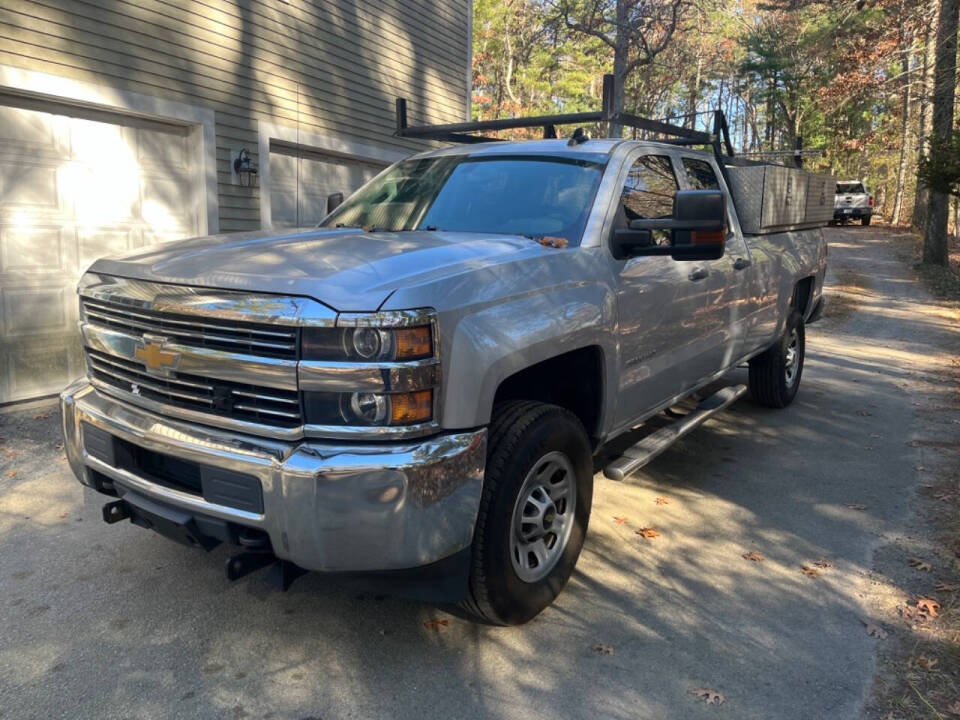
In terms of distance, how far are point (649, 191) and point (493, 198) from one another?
36.8 inches

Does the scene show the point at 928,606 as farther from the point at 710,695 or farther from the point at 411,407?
the point at 411,407

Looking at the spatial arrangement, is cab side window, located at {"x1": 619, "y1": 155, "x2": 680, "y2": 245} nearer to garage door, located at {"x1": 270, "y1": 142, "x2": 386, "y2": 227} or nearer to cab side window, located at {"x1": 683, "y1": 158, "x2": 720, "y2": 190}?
cab side window, located at {"x1": 683, "y1": 158, "x2": 720, "y2": 190}

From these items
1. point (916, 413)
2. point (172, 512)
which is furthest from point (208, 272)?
point (916, 413)

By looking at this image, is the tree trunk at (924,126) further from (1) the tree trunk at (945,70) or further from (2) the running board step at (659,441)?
(2) the running board step at (659,441)

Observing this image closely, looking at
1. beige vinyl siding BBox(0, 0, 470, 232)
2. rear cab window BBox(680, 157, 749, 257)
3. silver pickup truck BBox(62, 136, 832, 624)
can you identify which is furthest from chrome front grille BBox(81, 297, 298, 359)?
beige vinyl siding BBox(0, 0, 470, 232)

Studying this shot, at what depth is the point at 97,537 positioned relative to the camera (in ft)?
13.4

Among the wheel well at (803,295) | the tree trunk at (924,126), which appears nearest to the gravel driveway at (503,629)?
the wheel well at (803,295)

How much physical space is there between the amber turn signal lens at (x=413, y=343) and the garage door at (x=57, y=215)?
5550 mm

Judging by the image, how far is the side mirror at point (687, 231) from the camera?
3293 millimetres

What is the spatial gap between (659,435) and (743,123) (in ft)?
207

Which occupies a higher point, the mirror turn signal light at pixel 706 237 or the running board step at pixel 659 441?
the mirror turn signal light at pixel 706 237

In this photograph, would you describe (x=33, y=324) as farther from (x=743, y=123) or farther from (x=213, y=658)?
(x=743, y=123)

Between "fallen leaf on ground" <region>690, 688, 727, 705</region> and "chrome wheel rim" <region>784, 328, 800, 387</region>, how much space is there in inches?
172

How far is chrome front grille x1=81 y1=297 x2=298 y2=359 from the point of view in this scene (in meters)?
2.57
